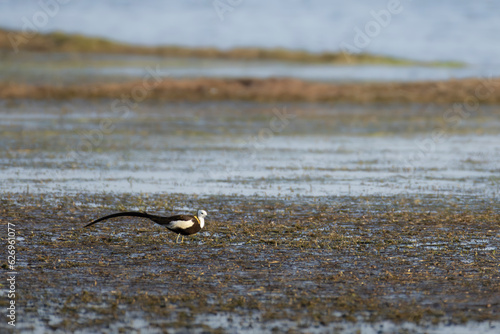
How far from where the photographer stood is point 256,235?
17.1 m

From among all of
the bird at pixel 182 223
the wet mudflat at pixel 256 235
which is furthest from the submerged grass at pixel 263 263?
the bird at pixel 182 223

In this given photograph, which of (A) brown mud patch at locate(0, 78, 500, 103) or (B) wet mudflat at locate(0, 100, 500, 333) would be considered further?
(A) brown mud patch at locate(0, 78, 500, 103)

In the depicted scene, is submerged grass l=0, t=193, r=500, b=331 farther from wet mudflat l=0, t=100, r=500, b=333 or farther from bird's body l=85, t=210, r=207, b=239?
bird's body l=85, t=210, r=207, b=239

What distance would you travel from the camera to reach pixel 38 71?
92312 mm

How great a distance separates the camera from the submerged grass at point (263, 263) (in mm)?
11711

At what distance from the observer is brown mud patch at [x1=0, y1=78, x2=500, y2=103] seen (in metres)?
66.9

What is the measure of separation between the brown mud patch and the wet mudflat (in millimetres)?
27691

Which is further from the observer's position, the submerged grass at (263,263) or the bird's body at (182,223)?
the bird's body at (182,223)

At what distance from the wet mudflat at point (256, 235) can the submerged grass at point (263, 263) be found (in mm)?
38

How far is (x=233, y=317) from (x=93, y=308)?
73.5 inches

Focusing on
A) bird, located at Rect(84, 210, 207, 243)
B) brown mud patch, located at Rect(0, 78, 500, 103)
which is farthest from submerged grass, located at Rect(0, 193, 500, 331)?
brown mud patch, located at Rect(0, 78, 500, 103)

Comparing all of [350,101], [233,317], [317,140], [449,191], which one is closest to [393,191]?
[449,191]

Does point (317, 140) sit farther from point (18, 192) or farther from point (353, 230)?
point (353, 230)

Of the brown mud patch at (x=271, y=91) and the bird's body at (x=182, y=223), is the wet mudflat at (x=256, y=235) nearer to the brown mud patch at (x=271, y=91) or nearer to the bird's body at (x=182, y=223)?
the bird's body at (x=182, y=223)
